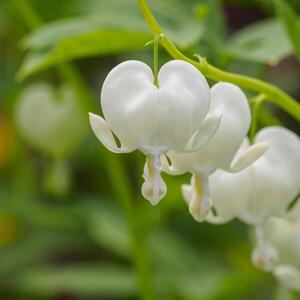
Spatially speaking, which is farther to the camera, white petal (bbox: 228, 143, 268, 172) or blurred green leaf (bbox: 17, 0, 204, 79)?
blurred green leaf (bbox: 17, 0, 204, 79)

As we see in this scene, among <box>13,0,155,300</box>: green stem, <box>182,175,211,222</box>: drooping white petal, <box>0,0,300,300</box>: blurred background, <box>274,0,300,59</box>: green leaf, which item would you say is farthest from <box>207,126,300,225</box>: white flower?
<box>13,0,155,300</box>: green stem

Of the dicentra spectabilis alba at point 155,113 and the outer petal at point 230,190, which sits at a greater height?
the dicentra spectabilis alba at point 155,113

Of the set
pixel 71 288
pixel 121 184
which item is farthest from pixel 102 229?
→ pixel 121 184

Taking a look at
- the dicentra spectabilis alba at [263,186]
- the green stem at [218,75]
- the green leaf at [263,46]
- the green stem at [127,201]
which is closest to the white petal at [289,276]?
the dicentra spectabilis alba at [263,186]

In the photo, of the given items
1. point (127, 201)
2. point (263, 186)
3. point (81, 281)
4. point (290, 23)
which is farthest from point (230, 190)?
point (81, 281)

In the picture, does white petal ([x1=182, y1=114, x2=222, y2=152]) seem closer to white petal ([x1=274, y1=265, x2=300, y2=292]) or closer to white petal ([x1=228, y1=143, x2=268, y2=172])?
white petal ([x1=228, y1=143, x2=268, y2=172])

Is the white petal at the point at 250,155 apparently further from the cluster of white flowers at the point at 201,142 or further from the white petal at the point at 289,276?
the white petal at the point at 289,276

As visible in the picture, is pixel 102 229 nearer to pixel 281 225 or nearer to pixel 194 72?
pixel 281 225
